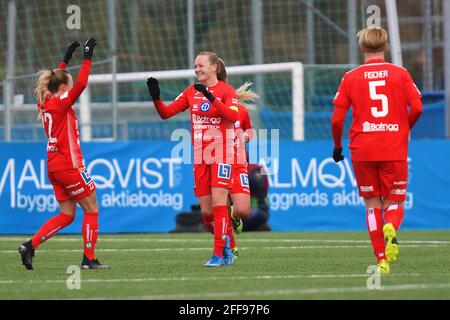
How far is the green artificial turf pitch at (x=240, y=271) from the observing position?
803cm

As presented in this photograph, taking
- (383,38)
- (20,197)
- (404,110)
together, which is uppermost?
(383,38)

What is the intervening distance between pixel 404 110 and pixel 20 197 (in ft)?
34.0

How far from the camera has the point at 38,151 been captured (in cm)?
1905

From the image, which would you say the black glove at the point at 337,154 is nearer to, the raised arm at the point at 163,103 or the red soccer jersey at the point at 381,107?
the red soccer jersey at the point at 381,107

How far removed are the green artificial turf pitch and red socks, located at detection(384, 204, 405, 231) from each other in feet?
1.41

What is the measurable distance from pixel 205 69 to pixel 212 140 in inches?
26.2

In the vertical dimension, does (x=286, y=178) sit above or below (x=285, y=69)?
below

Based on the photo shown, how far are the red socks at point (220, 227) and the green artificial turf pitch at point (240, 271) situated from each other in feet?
0.76

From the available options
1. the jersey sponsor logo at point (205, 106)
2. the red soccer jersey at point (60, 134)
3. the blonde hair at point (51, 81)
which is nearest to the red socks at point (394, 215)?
the jersey sponsor logo at point (205, 106)

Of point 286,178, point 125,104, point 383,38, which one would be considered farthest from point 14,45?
point 383,38

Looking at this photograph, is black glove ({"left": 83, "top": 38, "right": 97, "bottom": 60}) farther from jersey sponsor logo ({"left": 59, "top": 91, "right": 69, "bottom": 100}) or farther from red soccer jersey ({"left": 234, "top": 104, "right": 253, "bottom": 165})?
red soccer jersey ({"left": 234, "top": 104, "right": 253, "bottom": 165})

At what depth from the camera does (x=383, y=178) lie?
969 cm
